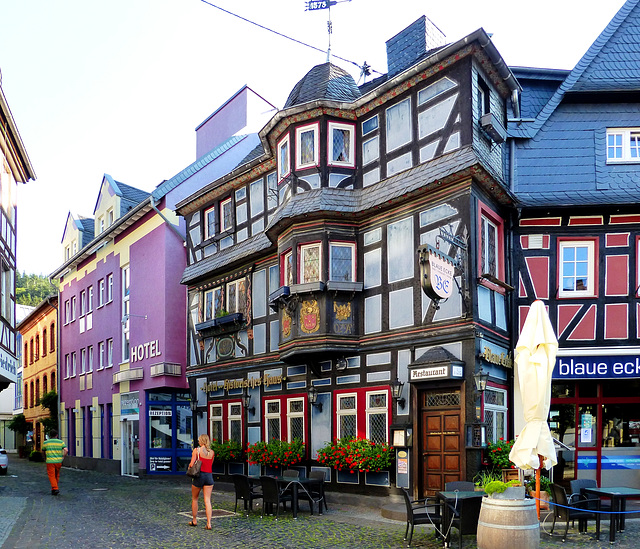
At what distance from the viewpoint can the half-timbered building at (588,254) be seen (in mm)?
16406

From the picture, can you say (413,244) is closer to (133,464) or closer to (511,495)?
(511,495)

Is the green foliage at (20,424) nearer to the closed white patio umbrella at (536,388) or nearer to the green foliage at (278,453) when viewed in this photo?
the green foliage at (278,453)

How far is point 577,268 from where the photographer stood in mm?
16781

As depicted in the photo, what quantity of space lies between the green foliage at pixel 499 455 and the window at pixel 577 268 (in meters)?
3.73

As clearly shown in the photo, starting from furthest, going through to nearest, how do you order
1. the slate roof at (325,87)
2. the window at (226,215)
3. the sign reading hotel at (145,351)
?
the sign reading hotel at (145,351) → the window at (226,215) → the slate roof at (325,87)

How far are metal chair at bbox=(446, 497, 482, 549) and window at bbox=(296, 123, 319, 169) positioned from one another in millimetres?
9342

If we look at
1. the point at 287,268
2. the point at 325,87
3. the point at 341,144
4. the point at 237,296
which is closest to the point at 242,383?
the point at 237,296

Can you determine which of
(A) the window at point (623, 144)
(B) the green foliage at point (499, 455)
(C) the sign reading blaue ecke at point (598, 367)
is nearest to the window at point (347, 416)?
(B) the green foliage at point (499, 455)

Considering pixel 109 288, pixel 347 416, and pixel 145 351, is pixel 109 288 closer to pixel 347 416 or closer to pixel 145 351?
pixel 145 351

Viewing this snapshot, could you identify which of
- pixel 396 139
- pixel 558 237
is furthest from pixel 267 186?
pixel 558 237

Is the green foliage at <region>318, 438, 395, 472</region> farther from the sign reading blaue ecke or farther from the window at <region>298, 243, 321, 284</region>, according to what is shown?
the sign reading blaue ecke

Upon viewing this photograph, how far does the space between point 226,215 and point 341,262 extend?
6738mm

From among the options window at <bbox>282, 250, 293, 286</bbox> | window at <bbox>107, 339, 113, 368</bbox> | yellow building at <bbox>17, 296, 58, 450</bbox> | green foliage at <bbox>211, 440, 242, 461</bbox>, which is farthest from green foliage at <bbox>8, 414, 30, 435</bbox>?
window at <bbox>282, 250, 293, 286</bbox>

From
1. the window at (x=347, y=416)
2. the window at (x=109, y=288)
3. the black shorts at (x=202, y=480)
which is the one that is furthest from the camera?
the window at (x=109, y=288)
